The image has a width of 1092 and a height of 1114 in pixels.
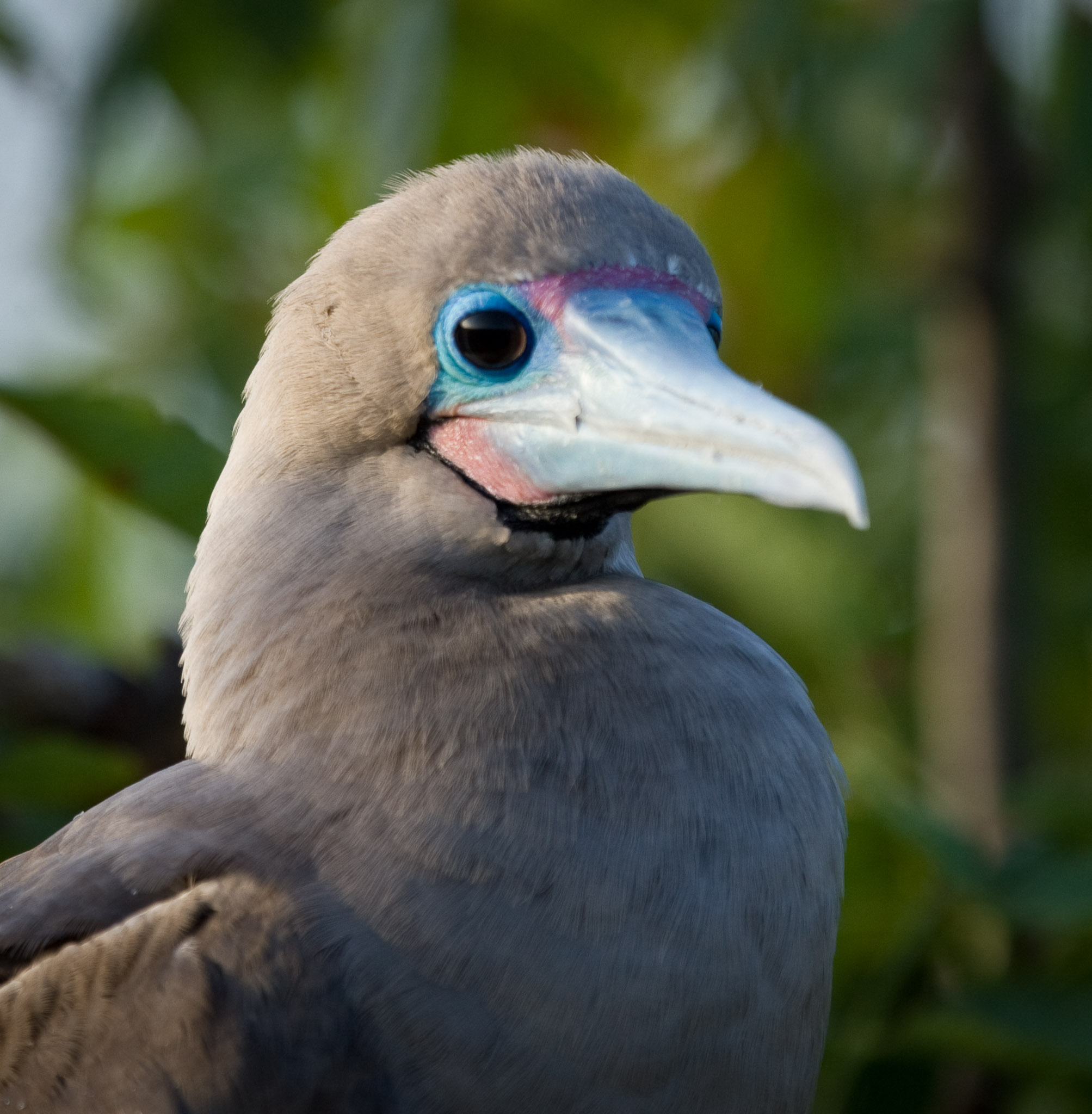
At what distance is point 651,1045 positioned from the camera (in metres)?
1.79

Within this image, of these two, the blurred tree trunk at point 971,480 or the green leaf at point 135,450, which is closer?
the green leaf at point 135,450

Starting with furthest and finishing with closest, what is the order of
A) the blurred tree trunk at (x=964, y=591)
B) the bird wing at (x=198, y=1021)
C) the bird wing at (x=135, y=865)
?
the blurred tree trunk at (x=964, y=591), the bird wing at (x=135, y=865), the bird wing at (x=198, y=1021)

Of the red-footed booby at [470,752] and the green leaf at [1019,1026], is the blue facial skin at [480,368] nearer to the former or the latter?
the red-footed booby at [470,752]

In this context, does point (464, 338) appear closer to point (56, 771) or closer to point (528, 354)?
point (528, 354)

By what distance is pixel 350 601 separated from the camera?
6.64ft

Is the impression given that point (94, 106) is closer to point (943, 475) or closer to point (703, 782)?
point (943, 475)

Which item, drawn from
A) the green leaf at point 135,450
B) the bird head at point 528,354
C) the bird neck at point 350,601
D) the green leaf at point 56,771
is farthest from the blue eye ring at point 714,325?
the green leaf at point 56,771

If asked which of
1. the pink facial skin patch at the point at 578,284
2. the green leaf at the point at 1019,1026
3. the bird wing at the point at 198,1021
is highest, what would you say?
the pink facial skin patch at the point at 578,284

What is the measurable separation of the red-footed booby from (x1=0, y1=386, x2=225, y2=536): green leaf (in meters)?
0.57

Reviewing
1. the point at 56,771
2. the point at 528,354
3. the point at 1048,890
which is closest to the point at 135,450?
the point at 56,771

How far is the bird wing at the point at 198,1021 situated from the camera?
5.70 feet

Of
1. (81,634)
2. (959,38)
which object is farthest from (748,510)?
(81,634)

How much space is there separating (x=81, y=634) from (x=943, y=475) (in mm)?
2735

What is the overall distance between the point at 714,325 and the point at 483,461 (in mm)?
357
